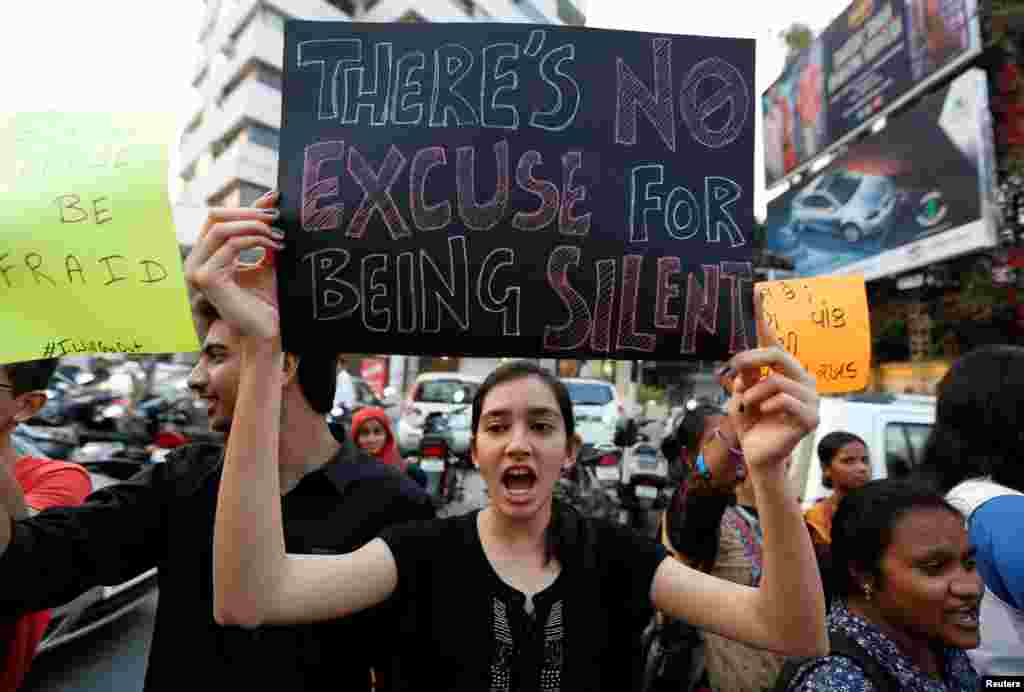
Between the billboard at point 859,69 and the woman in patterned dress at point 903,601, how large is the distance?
15080 mm

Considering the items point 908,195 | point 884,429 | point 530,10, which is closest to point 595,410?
point 884,429

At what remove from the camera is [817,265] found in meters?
18.1

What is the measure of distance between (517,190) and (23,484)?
1711mm

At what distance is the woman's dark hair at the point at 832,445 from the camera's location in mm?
3609

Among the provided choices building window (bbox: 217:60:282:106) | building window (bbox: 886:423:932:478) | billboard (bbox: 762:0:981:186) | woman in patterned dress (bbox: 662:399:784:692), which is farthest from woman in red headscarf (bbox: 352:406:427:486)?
building window (bbox: 217:60:282:106)

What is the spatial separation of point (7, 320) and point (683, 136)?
1582 millimetres

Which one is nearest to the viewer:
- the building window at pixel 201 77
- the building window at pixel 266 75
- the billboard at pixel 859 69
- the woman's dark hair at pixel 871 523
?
the woman's dark hair at pixel 871 523

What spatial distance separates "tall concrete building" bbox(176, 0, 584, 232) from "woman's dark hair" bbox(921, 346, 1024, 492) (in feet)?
98.8

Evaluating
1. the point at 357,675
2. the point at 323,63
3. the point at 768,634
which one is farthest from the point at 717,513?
the point at 323,63

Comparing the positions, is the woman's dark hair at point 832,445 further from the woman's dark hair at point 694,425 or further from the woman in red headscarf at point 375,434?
the woman in red headscarf at point 375,434

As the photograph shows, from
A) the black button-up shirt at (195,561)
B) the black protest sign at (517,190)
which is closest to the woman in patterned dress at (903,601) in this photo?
the black protest sign at (517,190)

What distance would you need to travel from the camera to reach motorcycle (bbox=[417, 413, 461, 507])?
7239 millimetres

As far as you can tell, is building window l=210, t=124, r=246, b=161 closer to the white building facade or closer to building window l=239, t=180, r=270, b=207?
the white building facade

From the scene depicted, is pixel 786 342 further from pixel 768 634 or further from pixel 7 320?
pixel 7 320
